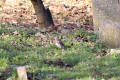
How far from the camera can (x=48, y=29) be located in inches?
526

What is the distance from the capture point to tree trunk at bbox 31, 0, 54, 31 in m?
13.3

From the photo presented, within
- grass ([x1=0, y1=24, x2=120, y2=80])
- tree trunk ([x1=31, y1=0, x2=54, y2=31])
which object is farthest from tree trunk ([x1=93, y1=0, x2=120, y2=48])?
tree trunk ([x1=31, y1=0, x2=54, y2=31])

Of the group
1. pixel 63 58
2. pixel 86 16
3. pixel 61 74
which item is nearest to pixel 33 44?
pixel 63 58

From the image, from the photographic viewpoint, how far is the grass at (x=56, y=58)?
7441 millimetres

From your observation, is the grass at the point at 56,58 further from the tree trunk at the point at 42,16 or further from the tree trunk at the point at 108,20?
the tree trunk at the point at 42,16

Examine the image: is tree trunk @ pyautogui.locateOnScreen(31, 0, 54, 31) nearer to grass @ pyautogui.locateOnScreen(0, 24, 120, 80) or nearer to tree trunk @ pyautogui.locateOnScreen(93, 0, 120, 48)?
grass @ pyautogui.locateOnScreen(0, 24, 120, 80)

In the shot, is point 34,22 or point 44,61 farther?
point 34,22

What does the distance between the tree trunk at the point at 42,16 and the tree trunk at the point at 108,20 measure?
1.70 m

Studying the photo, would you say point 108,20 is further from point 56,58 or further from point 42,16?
point 56,58

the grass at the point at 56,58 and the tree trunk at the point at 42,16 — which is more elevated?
the tree trunk at the point at 42,16

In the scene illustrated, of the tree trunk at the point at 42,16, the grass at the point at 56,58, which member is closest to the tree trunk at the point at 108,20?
the grass at the point at 56,58

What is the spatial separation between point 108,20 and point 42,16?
2.59 meters

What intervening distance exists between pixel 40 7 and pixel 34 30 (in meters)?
0.87

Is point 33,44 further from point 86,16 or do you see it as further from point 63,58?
point 86,16
